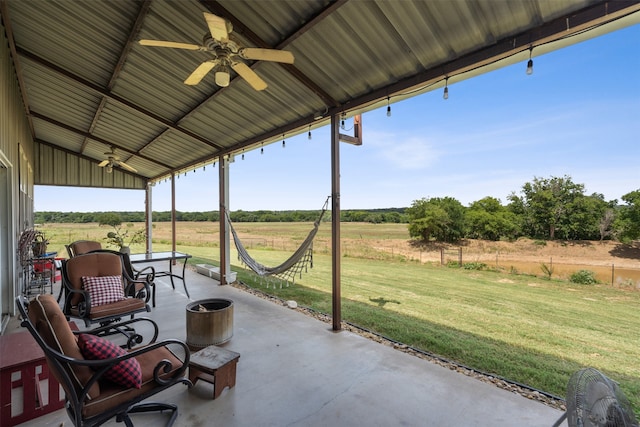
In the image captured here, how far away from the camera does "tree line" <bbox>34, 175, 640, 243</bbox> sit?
785cm

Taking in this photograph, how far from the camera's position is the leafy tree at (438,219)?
11.1m

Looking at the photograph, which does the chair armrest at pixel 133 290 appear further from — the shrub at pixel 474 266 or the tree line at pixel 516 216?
the shrub at pixel 474 266

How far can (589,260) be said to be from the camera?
314 inches

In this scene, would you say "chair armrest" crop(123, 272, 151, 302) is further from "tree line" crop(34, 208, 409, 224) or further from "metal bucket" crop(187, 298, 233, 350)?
"tree line" crop(34, 208, 409, 224)

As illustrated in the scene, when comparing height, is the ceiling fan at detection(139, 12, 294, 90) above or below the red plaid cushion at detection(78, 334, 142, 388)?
above

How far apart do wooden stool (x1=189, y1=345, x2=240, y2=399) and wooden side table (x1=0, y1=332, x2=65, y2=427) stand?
81 cm

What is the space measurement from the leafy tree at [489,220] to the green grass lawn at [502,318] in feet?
9.31

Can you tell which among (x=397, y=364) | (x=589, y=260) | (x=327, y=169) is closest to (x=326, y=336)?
(x=397, y=364)

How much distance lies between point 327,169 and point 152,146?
445cm

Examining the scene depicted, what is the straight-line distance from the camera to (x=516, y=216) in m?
9.94

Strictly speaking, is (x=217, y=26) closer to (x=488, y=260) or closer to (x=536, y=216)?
(x=488, y=260)

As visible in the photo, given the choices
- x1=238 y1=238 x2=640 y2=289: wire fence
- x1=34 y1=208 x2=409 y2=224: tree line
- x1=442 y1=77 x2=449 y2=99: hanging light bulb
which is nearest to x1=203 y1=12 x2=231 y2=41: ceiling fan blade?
x1=442 y1=77 x2=449 y2=99: hanging light bulb

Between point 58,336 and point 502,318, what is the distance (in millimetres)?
5057

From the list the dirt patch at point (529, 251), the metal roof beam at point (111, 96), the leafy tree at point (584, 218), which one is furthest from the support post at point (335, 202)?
the leafy tree at point (584, 218)
